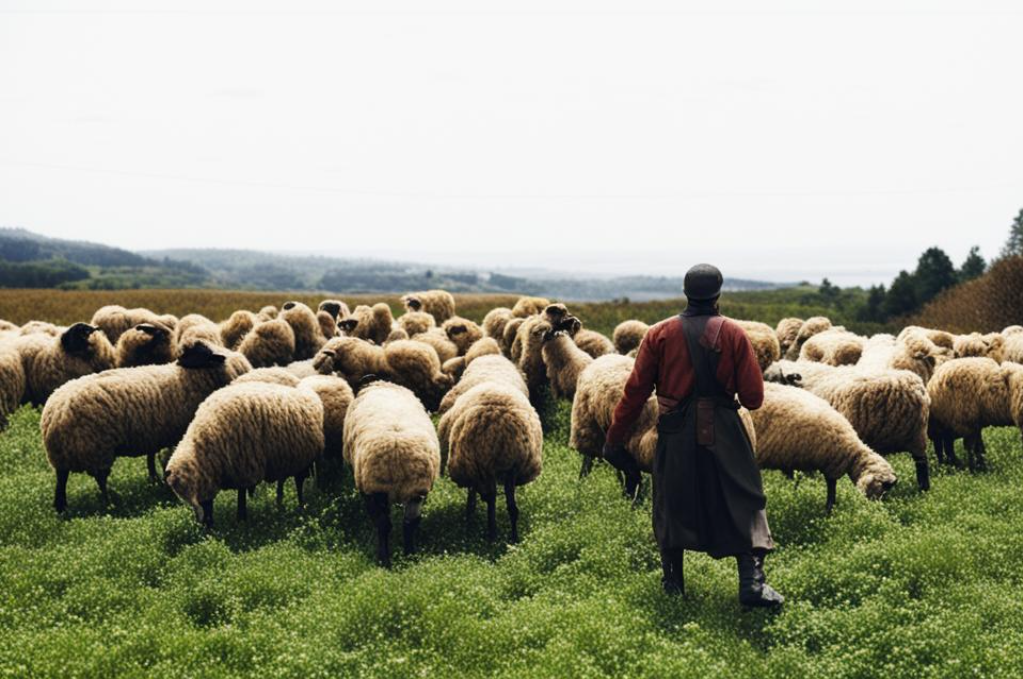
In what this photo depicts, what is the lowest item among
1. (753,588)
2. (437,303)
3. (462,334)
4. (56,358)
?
(753,588)

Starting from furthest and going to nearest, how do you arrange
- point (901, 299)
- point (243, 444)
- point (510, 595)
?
1. point (901, 299)
2. point (243, 444)
3. point (510, 595)

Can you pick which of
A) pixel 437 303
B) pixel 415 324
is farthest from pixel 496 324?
pixel 437 303

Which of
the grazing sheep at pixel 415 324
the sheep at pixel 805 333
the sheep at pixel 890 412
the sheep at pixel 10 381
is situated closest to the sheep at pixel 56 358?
the sheep at pixel 10 381

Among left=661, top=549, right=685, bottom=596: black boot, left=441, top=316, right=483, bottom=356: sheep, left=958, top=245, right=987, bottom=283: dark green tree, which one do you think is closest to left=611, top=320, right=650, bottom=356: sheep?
left=441, top=316, right=483, bottom=356: sheep

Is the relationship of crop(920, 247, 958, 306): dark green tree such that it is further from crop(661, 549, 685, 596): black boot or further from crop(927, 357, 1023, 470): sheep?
crop(661, 549, 685, 596): black boot

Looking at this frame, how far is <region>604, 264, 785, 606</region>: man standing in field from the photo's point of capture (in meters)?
7.05

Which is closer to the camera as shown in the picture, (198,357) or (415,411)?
(415,411)

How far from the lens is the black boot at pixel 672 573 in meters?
7.59

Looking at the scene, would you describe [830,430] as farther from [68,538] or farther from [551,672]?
[68,538]

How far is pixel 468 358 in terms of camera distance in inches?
664

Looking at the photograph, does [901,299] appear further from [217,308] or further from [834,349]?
[217,308]

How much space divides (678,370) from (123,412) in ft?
29.5

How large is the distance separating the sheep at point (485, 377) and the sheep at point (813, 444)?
4.13 m

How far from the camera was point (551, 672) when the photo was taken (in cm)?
623
